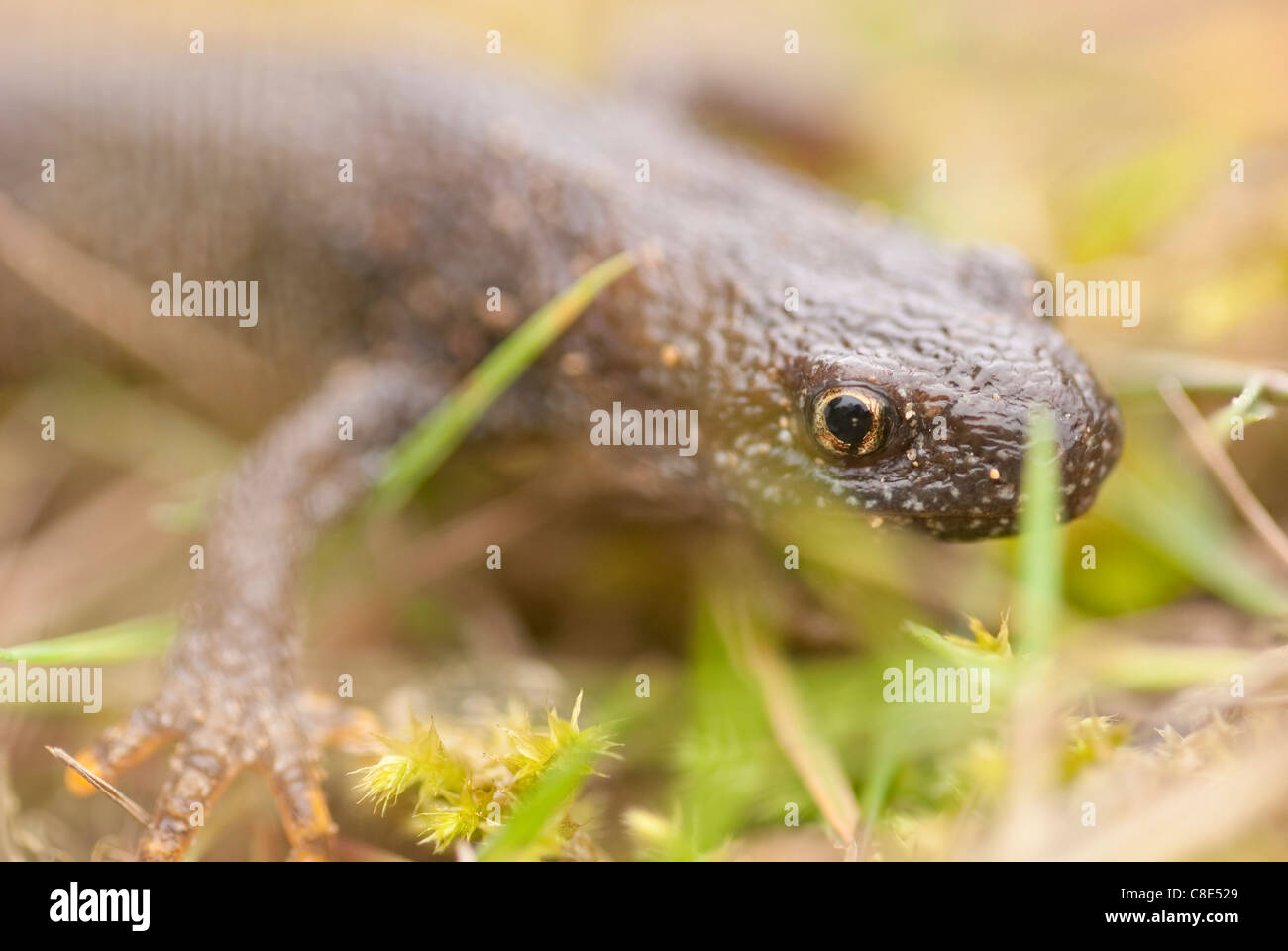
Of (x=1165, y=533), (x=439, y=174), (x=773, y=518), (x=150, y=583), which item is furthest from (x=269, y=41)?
(x=1165, y=533)

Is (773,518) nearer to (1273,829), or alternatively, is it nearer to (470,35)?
(1273,829)
